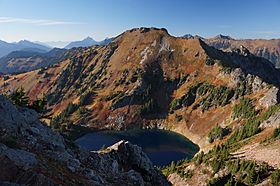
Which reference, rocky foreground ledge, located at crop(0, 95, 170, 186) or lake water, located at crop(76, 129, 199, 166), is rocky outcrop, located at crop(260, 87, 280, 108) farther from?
rocky foreground ledge, located at crop(0, 95, 170, 186)

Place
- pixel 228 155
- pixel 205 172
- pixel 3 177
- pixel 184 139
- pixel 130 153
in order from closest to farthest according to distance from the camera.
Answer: pixel 3 177 → pixel 130 153 → pixel 205 172 → pixel 228 155 → pixel 184 139

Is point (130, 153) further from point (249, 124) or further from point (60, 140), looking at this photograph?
point (249, 124)

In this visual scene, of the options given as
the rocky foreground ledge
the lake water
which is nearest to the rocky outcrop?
the lake water

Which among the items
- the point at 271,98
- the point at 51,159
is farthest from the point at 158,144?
the point at 51,159

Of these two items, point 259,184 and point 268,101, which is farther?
point 268,101

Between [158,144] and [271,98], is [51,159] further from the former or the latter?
[158,144]

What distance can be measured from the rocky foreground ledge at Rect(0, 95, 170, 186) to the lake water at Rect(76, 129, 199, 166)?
103 meters

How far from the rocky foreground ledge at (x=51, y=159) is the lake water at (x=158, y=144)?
102828 mm

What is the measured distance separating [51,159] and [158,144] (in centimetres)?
14812

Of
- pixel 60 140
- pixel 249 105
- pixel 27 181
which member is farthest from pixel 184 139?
pixel 27 181

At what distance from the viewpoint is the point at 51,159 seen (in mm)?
35000

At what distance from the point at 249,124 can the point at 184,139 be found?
51.4m

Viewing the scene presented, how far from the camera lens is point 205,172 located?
98938mm

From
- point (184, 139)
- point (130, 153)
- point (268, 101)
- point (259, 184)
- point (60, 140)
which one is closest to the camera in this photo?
point (60, 140)
